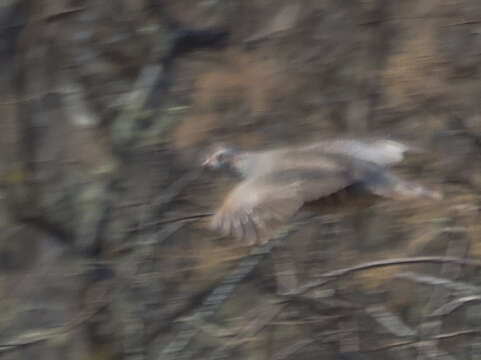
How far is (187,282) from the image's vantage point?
6.21m

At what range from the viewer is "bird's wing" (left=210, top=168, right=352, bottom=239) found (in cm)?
492

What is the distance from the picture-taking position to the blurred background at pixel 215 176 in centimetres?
607

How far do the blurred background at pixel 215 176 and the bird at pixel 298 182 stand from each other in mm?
741

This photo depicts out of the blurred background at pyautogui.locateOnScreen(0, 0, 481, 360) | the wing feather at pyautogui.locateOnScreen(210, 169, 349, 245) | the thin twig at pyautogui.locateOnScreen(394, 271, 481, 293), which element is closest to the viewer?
the wing feather at pyautogui.locateOnScreen(210, 169, 349, 245)

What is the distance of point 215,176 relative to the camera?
5.98 metres

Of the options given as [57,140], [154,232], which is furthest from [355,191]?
[57,140]

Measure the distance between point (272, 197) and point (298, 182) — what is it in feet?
0.37

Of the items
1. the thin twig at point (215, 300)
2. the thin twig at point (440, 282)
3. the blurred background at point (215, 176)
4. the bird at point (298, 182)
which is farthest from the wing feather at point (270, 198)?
the thin twig at point (440, 282)

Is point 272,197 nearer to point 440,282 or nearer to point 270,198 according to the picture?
point 270,198

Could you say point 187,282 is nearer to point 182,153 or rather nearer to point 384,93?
point 182,153

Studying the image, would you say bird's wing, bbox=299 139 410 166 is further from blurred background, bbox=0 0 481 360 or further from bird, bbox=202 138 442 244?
blurred background, bbox=0 0 481 360

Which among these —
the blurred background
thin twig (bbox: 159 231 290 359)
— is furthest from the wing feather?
thin twig (bbox: 159 231 290 359)

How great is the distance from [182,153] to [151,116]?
0.65ft

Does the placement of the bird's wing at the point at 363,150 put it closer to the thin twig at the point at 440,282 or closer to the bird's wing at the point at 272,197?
the bird's wing at the point at 272,197
